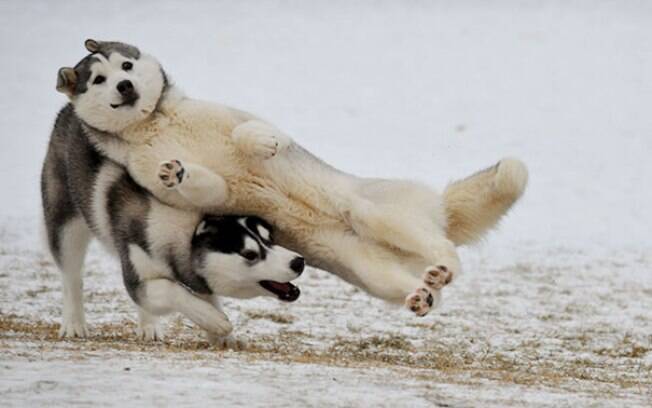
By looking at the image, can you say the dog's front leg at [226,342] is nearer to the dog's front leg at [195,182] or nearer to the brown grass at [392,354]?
the brown grass at [392,354]

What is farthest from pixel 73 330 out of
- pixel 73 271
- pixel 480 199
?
pixel 480 199

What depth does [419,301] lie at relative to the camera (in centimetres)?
633

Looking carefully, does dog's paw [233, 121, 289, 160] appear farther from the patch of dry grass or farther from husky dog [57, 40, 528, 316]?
the patch of dry grass

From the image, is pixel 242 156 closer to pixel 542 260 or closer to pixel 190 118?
pixel 190 118

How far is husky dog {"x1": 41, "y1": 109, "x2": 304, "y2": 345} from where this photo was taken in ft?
22.6

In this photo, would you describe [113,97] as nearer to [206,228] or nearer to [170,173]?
[170,173]

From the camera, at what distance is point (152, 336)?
7.94m

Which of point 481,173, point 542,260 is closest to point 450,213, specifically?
point 481,173

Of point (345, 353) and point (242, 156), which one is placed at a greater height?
point (242, 156)

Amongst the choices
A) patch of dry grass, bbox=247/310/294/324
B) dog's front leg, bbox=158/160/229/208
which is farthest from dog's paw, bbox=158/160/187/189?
patch of dry grass, bbox=247/310/294/324

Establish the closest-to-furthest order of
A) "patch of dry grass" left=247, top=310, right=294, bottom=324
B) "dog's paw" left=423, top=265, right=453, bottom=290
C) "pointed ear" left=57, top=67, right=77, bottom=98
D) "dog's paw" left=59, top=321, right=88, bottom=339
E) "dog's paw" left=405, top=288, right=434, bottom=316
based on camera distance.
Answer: "dog's paw" left=405, top=288, right=434, bottom=316, "dog's paw" left=423, top=265, right=453, bottom=290, "pointed ear" left=57, top=67, right=77, bottom=98, "dog's paw" left=59, top=321, right=88, bottom=339, "patch of dry grass" left=247, top=310, right=294, bottom=324

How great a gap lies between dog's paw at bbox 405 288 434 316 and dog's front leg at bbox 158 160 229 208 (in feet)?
4.59

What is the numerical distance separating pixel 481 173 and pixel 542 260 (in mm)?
6047

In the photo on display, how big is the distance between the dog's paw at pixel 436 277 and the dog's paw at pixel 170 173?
1.51m
